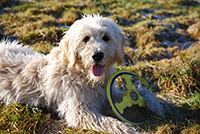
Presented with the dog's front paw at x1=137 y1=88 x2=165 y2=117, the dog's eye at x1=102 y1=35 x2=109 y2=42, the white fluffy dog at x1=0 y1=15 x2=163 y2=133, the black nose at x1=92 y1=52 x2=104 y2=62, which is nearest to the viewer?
the black nose at x1=92 y1=52 x2=104 y2=62

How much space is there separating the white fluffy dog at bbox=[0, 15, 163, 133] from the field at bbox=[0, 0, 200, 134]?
0.74 ft

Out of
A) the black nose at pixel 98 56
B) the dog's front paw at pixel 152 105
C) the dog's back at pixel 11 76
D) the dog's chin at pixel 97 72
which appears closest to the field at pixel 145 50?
the dog's front paw at pixel 152 105

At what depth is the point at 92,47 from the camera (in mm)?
2953

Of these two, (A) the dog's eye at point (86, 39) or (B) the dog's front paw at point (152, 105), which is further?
(B) the dog's front paw at point (152, 105)

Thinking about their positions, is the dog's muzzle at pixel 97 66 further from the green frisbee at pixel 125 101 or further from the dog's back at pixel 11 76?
the dog's back at pixel 11 76

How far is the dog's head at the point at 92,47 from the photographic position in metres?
2.97

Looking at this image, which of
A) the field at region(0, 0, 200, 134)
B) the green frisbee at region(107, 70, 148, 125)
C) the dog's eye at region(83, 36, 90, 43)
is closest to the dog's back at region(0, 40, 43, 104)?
the field at region(0, 0, 200, 134)

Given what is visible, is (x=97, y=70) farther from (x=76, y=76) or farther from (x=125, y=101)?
(x=125, y=101)

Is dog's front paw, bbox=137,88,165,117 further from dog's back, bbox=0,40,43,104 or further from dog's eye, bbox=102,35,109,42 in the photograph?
dog's back, bbox=0,40,43,104

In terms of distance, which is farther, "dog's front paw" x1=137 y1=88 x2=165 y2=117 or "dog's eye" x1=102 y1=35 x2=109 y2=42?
"dog's front paw" x1=137 y1=88 x2=165 y2=117

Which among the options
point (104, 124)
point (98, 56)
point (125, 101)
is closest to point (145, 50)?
point (125, 101)

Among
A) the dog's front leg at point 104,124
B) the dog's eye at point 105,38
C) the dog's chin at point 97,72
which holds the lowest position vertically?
the dog's front leg at point 104,124

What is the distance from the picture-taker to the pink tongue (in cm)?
307

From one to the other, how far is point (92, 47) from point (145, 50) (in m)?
3.05
